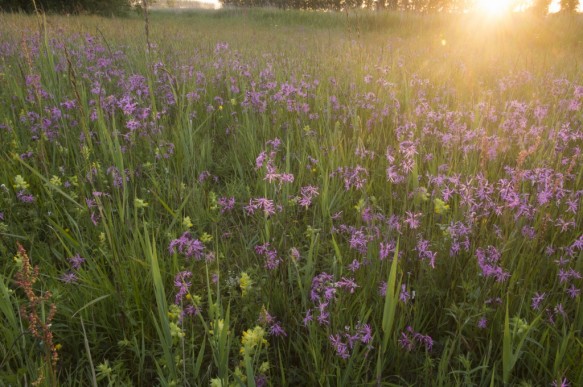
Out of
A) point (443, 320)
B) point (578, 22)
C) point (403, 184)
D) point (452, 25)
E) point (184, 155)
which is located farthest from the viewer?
point (452, 25)

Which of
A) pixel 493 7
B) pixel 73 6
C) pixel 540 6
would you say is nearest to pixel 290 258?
pixel 493 7

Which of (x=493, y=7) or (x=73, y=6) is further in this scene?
(x=73, y=6)

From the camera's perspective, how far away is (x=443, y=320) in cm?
177

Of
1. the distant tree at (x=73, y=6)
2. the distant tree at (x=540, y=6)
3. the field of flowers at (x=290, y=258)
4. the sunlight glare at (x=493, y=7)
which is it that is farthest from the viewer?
the distant tree at (x=73, y=6)

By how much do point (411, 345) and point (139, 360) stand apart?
114 cm

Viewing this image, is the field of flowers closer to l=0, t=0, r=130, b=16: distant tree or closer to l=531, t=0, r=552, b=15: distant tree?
l=531, t=0, r=552, b=15: distant tree

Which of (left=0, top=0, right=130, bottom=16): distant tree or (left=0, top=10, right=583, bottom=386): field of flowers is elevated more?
(left=0, top=0, right=130, bottom=16): distant tree

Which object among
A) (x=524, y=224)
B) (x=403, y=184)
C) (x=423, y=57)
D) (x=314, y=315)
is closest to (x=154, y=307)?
(x=314, y=315)

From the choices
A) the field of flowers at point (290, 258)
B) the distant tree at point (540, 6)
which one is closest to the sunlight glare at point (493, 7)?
the distant tree at point (540, 6)

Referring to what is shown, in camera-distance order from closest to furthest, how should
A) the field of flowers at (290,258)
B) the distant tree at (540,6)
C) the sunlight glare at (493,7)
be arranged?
the field of flowers at (290,258) → the sunlight glare at (493,7) → the distant tree at (540,6)

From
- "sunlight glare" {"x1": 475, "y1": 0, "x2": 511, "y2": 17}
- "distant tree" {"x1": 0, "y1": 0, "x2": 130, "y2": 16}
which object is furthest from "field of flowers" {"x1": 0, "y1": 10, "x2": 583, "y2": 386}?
"distant tree" {"x1": 0, "y1": 0, "x2": 130, "y2": 16}

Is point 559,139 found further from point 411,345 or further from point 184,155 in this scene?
point 184,155

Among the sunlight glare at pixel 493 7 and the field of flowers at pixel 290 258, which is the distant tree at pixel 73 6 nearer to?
the sunlight glare at pixel 493 7

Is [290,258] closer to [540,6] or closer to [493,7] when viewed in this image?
[493,7]
